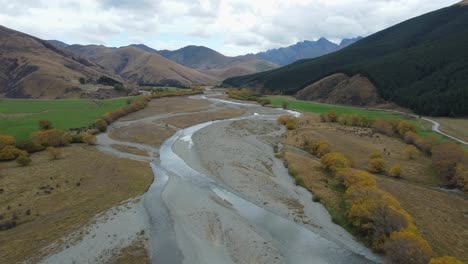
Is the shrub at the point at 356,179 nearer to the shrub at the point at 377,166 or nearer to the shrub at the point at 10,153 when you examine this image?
the shrub at the point at 377,166

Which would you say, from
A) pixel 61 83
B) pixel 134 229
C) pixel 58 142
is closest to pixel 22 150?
pixel 58 142

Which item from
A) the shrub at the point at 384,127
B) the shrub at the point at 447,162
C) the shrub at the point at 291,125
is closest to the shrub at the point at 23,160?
the shrub at the point at 291,125

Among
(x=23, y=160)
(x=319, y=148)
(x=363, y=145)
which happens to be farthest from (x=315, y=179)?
(x=23, y=160)

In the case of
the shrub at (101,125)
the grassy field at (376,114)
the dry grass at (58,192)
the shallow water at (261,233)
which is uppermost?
the grassy field at (376,114)

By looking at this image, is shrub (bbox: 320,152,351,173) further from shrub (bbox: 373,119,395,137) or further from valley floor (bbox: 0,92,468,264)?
shrub (bbox: 373,119,395,137)

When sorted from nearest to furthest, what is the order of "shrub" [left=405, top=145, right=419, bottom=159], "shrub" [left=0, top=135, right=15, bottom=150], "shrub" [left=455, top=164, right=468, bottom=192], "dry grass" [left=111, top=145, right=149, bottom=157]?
"shrub" [left=455, top=164, right=468, bottom=192] → "shrub" [left=0, top=135, right=15, bottom=150] → "shrub" [left=405, top=145, right=419, bottom=159] → "dry grass" [left=111, top=145, right=149, bottom=157]

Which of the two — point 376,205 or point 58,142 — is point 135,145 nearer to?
point 58,142

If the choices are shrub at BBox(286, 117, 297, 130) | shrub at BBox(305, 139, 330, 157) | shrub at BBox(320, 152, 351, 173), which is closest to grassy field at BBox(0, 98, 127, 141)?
shrub at BBox(286, 117, 297, 130)
